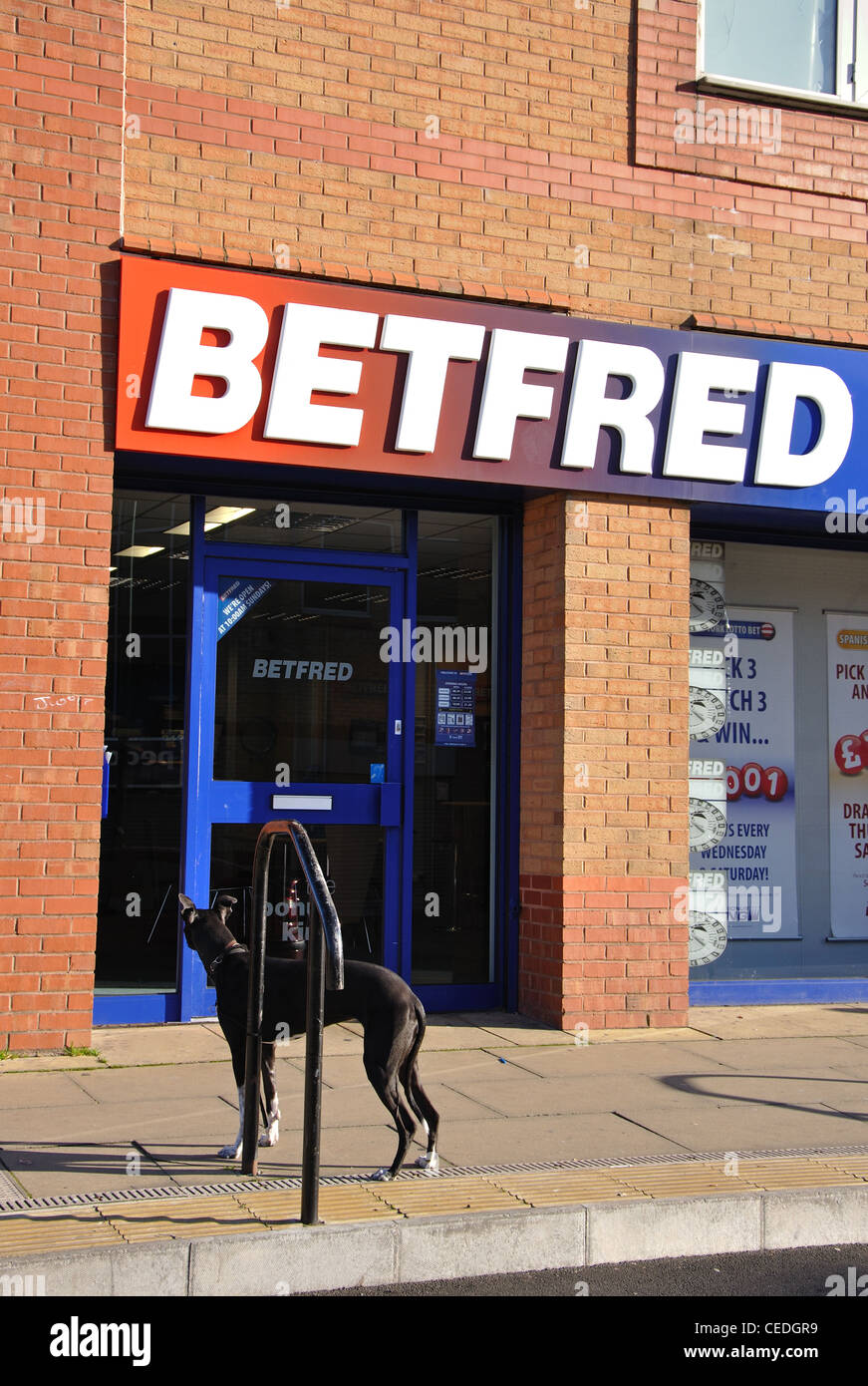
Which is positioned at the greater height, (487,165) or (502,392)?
(487,165)

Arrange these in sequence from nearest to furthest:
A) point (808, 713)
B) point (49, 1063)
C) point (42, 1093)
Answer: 1. point (42, 1093)
2. point (49, 1063)
3. point (808, 713)

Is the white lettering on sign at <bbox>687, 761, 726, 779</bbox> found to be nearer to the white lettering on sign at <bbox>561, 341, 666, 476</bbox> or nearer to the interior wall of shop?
the interior wall of shop

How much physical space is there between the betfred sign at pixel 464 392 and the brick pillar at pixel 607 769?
1.32ft

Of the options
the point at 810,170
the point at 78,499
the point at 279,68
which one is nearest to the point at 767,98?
the point at 810,170

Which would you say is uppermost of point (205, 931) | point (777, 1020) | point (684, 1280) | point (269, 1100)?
point (205, 931)

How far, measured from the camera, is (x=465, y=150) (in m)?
7.82

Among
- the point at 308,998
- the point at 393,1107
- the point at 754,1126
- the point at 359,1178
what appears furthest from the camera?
the point at 754,1126

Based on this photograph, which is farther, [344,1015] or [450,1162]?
[450,1162]

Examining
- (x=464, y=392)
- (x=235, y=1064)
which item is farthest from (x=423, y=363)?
(x=235, y=1064)

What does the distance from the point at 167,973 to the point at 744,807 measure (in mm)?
3774

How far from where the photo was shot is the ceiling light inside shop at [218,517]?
25.6 ft

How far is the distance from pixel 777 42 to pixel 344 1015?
6852mm

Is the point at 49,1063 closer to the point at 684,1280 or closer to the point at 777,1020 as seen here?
the point at 684,1280

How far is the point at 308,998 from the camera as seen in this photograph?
458 cm
